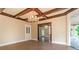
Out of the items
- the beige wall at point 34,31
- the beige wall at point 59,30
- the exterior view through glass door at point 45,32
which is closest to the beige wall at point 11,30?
the beige wall at point 34,31

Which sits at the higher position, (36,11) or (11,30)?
(36,11)

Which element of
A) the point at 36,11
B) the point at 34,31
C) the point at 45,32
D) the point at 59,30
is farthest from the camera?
the point at 34,31

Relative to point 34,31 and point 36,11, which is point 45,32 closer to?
point 34,31

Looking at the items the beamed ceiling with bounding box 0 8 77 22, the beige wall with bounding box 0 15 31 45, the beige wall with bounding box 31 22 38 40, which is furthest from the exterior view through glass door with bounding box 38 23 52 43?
the beige wall with bounding box 0 15 31 45

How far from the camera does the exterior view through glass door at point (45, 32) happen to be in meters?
8.57

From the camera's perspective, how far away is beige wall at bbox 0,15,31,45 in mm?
6621

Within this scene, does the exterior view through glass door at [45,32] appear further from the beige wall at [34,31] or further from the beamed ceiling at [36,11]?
the beamed ceiling at [36,11]

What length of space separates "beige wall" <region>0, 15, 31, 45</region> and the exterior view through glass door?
192cm

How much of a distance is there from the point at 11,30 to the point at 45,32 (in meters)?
3.50

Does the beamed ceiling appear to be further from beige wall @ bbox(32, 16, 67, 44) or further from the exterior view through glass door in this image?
the exterior view through glass door

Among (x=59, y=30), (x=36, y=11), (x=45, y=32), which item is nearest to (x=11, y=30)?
(x=36, y=11)

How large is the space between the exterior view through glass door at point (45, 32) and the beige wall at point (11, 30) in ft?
6.30

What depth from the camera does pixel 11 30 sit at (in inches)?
300
